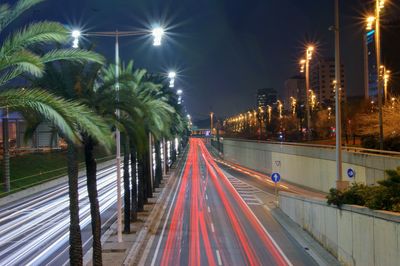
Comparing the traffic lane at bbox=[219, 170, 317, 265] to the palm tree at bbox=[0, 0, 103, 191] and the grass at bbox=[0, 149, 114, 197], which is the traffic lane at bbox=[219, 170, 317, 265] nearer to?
the palm tree at bbox=[0, 0, 103, 191]

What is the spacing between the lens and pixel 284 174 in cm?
6244

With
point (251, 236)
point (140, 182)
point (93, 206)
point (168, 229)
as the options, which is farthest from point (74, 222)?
point (140, 182)

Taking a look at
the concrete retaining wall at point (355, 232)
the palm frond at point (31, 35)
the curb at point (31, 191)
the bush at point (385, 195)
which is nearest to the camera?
the palm frond at point (31, 35)

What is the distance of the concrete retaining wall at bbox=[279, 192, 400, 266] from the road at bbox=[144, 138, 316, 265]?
1.26 meters

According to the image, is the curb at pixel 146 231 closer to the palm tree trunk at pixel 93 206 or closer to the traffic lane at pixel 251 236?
the palm tree trunk at pixel 93 206

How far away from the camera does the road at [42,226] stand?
21469 mm

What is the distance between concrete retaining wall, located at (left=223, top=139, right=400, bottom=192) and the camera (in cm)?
3378

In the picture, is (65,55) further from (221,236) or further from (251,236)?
(251,236)

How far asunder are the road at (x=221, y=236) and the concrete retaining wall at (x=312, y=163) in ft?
22.6

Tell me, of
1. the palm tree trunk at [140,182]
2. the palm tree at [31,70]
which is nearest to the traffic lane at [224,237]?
the palm tree trunk at [140,182]

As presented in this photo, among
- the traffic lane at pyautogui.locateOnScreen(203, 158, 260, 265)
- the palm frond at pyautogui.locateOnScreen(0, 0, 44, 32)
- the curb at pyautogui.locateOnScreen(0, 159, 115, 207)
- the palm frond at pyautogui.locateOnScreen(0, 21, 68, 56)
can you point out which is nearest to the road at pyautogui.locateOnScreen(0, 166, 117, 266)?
the curb at pyautogui.locateOnScreen(0, 159, 115, 207)

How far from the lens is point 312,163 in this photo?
164 feet

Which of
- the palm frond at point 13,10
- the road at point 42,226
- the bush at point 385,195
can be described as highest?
the palm frond at point 13,10

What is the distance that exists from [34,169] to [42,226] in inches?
1205
